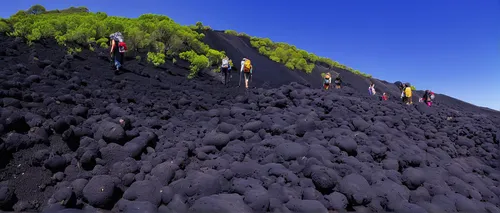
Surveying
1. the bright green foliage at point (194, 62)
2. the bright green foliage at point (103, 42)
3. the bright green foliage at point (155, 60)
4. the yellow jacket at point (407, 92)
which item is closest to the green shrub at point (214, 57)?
the bright green foliage at point (194, 62)

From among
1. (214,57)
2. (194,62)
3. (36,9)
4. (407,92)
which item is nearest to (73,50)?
(194,62)

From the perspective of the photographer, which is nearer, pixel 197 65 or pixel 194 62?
pixel 197 65

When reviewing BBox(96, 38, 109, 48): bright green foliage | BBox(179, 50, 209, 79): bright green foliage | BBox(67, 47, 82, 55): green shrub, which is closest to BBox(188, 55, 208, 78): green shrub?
BBox(179, 50, 209, 79): bright green foliage

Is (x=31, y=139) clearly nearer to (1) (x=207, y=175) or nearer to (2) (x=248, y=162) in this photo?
(1) (x=207, y=175)

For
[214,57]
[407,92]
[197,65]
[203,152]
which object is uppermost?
[214,57]

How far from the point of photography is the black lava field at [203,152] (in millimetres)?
3766

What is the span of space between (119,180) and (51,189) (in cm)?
82

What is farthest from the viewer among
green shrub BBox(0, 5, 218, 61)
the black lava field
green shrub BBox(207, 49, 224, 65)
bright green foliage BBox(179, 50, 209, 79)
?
green shrub BBox(207, 49, 224, 65)

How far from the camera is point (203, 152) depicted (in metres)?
4.98

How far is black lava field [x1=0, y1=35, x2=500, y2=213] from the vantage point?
377cm

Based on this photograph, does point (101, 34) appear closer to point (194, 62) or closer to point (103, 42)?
point (103, 42)

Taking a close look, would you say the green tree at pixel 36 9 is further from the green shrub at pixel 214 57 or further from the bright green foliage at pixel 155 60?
the bright green foliage at pixel 155 60

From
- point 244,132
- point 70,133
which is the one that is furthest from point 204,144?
point 70,133

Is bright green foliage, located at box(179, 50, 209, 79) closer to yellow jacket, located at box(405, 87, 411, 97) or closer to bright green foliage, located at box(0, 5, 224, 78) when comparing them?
bright green foliage, located at box(0, 5, 224, 78)
